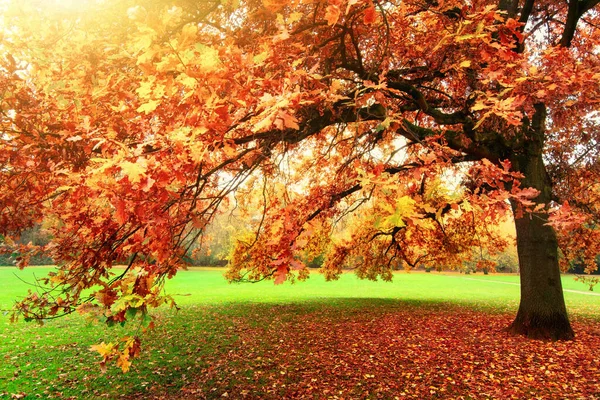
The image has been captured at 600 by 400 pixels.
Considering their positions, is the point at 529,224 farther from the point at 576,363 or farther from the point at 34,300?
the point at 34,300

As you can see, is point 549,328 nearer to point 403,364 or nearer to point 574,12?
point 403,364

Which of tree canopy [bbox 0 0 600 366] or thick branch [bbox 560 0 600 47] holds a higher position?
thick branch [bbox 560 0 600 47]

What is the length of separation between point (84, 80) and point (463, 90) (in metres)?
7.38

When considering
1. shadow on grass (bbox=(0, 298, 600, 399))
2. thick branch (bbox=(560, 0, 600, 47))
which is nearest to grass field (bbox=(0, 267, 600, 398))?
shadow on grass (bbox=(0, 298, 600, 399))

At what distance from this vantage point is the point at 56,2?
3844mm

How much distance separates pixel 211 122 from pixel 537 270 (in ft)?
26.7

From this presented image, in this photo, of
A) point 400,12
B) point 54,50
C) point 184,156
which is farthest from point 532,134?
point 54,50

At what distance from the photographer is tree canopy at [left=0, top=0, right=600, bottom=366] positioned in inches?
95.4

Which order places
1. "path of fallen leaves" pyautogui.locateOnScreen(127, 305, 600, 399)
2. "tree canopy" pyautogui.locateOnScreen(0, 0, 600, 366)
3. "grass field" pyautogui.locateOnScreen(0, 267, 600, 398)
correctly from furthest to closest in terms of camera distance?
"grass field" pyautogui.locateOnScreen(0, 267, 600, 398), "path of fallen leaves" pyautogui.locateOnScreen(127, 305, 600, 399), "tree canopy" pyautogui.locateOnScreen(0, 0, 600, 366)

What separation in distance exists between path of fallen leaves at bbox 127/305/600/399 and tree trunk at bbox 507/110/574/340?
1.22ft

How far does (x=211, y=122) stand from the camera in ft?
7.64

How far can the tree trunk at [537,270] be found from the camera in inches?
307

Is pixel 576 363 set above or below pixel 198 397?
above

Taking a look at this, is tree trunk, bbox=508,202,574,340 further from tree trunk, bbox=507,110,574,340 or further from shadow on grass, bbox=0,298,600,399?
shadow on grass, bbox=0,298,600,399
